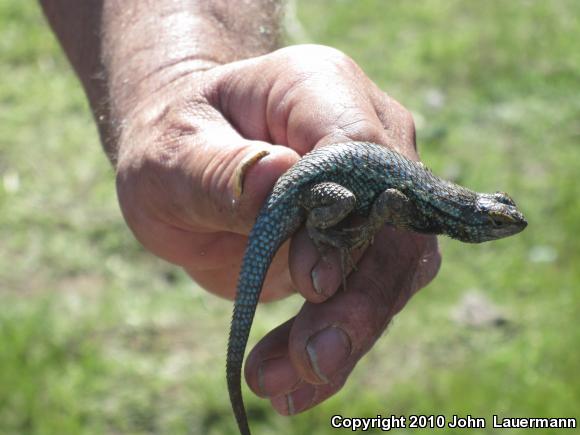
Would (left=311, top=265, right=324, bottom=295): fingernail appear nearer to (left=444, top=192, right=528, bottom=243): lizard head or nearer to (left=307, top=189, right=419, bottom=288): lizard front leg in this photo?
(left=307, top=189, right=419, bottom=288): lizard front leg

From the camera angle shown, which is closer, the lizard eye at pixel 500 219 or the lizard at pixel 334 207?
the lizard at pixel 334 207

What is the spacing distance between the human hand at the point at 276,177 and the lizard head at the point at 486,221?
0.45 ft

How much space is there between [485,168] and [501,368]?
1888mm

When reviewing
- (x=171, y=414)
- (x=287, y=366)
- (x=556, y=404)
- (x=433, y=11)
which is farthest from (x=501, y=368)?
(x=433, y=11)

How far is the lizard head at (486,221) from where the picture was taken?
3.44 m

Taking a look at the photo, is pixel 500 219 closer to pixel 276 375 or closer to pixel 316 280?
pixel 316 280

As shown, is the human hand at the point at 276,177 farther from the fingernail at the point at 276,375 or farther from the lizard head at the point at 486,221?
the lizard head at the point at 486,221

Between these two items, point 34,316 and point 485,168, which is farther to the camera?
point 485,168

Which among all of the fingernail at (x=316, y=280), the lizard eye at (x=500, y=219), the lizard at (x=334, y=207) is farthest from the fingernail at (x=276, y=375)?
the lizard eye at (x=500, y=219)

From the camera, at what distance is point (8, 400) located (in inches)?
188

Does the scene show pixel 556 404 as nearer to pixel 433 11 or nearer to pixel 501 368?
pixel 501 368

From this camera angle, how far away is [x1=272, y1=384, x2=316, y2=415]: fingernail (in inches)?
132

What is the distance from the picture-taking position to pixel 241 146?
3072 mm

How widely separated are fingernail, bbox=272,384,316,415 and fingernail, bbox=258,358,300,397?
0.19 metres
